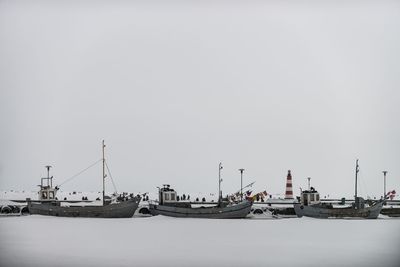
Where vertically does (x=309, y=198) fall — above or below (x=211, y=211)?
above

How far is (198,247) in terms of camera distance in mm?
25953

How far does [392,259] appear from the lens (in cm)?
2233

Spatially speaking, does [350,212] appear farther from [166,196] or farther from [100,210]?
[100,210]

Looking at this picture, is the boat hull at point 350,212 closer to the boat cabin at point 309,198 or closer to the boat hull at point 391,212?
the boat cabin at point 309,198

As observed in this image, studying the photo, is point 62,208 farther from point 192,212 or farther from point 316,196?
point 316,196

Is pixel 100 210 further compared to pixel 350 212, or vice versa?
pixel 350 212

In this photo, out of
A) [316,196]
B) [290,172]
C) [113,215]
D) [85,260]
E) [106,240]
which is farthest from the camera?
[290,172]

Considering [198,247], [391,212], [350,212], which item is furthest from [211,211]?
[198,247]

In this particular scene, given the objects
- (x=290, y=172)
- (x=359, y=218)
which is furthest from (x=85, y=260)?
(x=290, y=172)

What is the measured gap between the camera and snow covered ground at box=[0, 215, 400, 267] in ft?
70.5

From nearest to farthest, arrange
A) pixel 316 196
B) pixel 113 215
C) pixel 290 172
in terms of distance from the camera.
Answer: pixel 113 215
pixel 316 196
pixel 290 172

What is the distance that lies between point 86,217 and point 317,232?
82.7 feet

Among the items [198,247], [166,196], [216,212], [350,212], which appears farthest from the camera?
[166,196]

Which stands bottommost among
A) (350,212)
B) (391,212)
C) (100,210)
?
(391,212)
